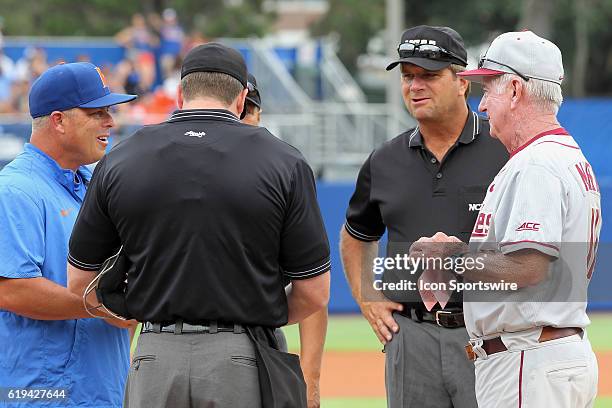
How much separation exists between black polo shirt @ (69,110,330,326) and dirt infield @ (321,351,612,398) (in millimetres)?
6114

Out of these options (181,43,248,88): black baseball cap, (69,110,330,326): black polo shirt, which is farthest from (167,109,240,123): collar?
(181,43,248,88): black baseball cap

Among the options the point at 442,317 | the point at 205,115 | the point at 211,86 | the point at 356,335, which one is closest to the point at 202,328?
the point at 205,115

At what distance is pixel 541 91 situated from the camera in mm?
4328

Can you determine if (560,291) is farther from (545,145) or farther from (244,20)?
(244,20)

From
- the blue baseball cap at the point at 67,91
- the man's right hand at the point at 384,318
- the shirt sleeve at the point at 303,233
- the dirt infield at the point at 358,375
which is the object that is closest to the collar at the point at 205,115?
the shirt sleeve at the point at 303,233

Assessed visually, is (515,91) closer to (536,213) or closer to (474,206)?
(536,213)

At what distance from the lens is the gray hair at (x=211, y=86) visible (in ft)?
14.0

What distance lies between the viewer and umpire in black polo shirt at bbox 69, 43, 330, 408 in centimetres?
411

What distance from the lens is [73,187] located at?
4977 millimetres

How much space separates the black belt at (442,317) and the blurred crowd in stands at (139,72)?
11.3 meters

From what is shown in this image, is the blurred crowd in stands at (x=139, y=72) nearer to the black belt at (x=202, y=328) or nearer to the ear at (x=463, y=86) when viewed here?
the ear at (x=463, y=86)

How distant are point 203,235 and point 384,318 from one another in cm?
164

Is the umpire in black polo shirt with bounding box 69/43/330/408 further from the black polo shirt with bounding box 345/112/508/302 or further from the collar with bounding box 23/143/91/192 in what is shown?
the black polo shirt with bounding box 345/112/508/302

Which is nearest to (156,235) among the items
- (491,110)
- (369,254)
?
(491,110)
